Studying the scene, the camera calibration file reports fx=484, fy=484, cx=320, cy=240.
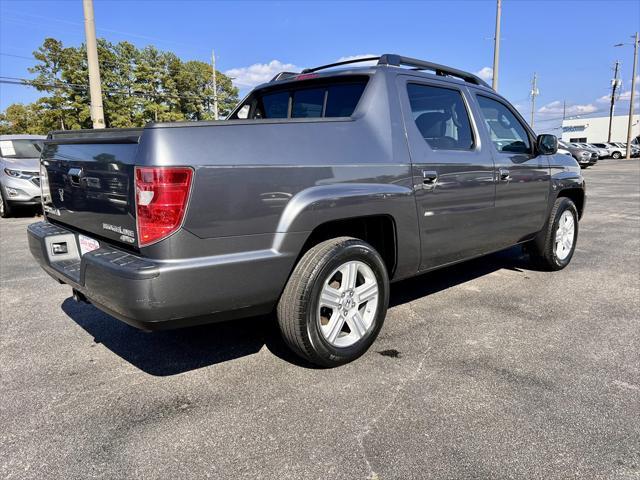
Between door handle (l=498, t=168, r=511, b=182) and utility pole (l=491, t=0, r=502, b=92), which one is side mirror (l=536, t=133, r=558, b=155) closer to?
door handle (l=498, t=168, r=511, b=182)

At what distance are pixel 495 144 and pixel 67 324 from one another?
3.82 meters

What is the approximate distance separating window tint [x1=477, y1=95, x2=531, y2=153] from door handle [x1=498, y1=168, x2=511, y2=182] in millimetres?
195

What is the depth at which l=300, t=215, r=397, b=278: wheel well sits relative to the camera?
9.78ft

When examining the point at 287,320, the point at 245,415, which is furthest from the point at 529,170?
the point at 245,415

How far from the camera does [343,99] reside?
340 cm

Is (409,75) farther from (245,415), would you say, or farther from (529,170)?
(245,415)

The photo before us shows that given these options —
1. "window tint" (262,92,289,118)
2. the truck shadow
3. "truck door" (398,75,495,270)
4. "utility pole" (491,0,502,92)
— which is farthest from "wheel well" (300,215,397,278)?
"utility pole" (491,0,502,92)

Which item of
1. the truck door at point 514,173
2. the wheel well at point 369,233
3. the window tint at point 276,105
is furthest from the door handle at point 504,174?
the window tint at point 276,105

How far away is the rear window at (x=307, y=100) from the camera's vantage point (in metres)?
3.35

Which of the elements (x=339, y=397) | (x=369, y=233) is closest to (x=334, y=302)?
(x=339, y=397)

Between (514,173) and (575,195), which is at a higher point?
(514,173)

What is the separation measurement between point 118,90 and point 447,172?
48.4 meters

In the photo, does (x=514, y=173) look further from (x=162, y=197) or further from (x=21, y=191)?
(x=21, y=191)

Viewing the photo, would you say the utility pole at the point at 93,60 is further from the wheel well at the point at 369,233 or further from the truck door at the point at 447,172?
the wheel well at the point at 369,233
